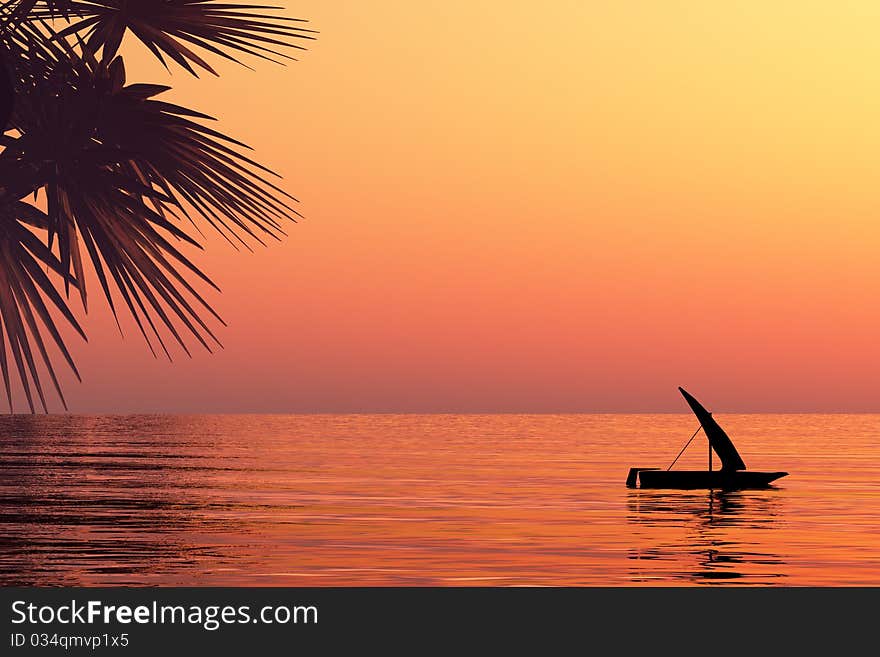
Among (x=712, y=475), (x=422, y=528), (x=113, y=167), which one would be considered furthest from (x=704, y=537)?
(x=113, y=167)

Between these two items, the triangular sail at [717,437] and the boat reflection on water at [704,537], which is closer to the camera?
the boat reflection on water at [704,537]

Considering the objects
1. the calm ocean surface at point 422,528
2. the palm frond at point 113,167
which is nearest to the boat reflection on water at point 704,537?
the calm ocean surface at point 422,528

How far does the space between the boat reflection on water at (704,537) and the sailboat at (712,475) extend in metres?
0.54

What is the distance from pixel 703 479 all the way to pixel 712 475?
45cm

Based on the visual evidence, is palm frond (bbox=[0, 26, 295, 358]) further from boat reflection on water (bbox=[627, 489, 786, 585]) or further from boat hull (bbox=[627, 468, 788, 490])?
boat hull (bbox=[627, 468, 788, 490])

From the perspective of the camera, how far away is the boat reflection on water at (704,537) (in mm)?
29719

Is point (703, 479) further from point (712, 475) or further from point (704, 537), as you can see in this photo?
point (704, 537)

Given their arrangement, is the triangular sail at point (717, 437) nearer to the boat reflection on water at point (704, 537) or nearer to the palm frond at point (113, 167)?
the boat reflection on water at point (704, 537)

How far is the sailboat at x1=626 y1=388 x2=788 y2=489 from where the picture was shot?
6050 cm

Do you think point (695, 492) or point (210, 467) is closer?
point (695, 492)

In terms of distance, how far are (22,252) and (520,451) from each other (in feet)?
396

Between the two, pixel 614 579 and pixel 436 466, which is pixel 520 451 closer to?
pixel 436 466
